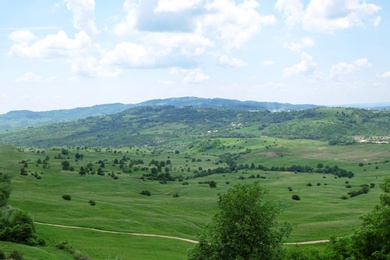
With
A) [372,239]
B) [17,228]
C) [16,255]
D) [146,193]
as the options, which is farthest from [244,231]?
[146,193]

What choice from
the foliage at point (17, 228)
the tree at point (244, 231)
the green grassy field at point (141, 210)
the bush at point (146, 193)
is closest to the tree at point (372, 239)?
the tree at point (244, 231)

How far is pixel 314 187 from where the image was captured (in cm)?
17538

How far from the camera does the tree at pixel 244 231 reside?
44344 mm

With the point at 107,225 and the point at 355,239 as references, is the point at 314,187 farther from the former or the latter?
the point at 355,239

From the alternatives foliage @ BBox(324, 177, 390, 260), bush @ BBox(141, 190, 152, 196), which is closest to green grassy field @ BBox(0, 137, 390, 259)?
bush @ BBox(141, 190, 152, 196)

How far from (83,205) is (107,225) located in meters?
21.1

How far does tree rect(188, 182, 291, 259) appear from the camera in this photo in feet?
145

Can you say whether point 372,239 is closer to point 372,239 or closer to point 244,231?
point 372,239

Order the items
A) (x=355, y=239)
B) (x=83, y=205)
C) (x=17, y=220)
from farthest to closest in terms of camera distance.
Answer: (x=83, y=205)
(x=17, y=220)
(x=355, y=239)

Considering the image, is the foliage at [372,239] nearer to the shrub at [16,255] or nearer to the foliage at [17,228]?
the shrub at [16,255]

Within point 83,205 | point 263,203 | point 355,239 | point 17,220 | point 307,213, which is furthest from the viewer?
point 307,213

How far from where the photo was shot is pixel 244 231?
1750 inches

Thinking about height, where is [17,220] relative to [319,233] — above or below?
above

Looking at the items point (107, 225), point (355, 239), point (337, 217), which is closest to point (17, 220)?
point (107, 225)
